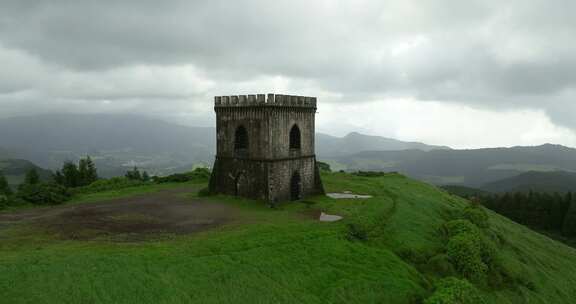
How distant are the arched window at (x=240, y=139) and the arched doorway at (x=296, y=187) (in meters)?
4.89

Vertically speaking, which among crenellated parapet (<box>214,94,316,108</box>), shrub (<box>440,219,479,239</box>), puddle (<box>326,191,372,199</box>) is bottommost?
shrub (<box>440,219,479,239</box>)

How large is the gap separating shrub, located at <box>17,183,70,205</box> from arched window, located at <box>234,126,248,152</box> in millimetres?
14560

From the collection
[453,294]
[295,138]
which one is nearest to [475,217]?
[295,138]

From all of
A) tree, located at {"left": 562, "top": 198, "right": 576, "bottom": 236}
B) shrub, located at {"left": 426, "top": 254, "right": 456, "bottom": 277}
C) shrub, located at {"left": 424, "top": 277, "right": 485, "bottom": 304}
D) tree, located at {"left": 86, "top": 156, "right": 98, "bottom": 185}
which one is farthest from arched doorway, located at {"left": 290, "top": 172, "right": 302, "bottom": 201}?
tree, located at {"left": 562, "top": 198, "right": 576, "bottom": 236}

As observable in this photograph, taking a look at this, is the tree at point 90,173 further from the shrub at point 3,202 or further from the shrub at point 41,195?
the shrub at point 3,202

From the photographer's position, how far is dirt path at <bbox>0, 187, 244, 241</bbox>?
22062 mm

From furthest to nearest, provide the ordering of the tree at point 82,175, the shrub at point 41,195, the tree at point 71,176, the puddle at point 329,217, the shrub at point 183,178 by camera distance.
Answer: the tree at point 82,175 → the tree at point 71,176 → the shrub at point 183,178 → the shrub at point 41,195 → the puddle at point 329,217

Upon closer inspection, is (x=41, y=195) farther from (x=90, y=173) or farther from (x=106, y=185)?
(x=90, y=173)

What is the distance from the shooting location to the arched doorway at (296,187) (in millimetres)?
32906

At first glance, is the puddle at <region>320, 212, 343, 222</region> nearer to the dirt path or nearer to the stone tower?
the stone tower

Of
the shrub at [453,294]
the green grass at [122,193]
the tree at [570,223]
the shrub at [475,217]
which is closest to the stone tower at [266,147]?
the green grass at [122,193]

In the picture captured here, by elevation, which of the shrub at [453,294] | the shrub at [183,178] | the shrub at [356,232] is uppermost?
the shrub at [183,178]

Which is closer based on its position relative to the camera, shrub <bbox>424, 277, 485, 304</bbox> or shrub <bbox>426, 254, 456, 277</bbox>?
shrub <bbox>424, 277, 485, 304</bbox>

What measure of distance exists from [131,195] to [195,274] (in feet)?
68.0
